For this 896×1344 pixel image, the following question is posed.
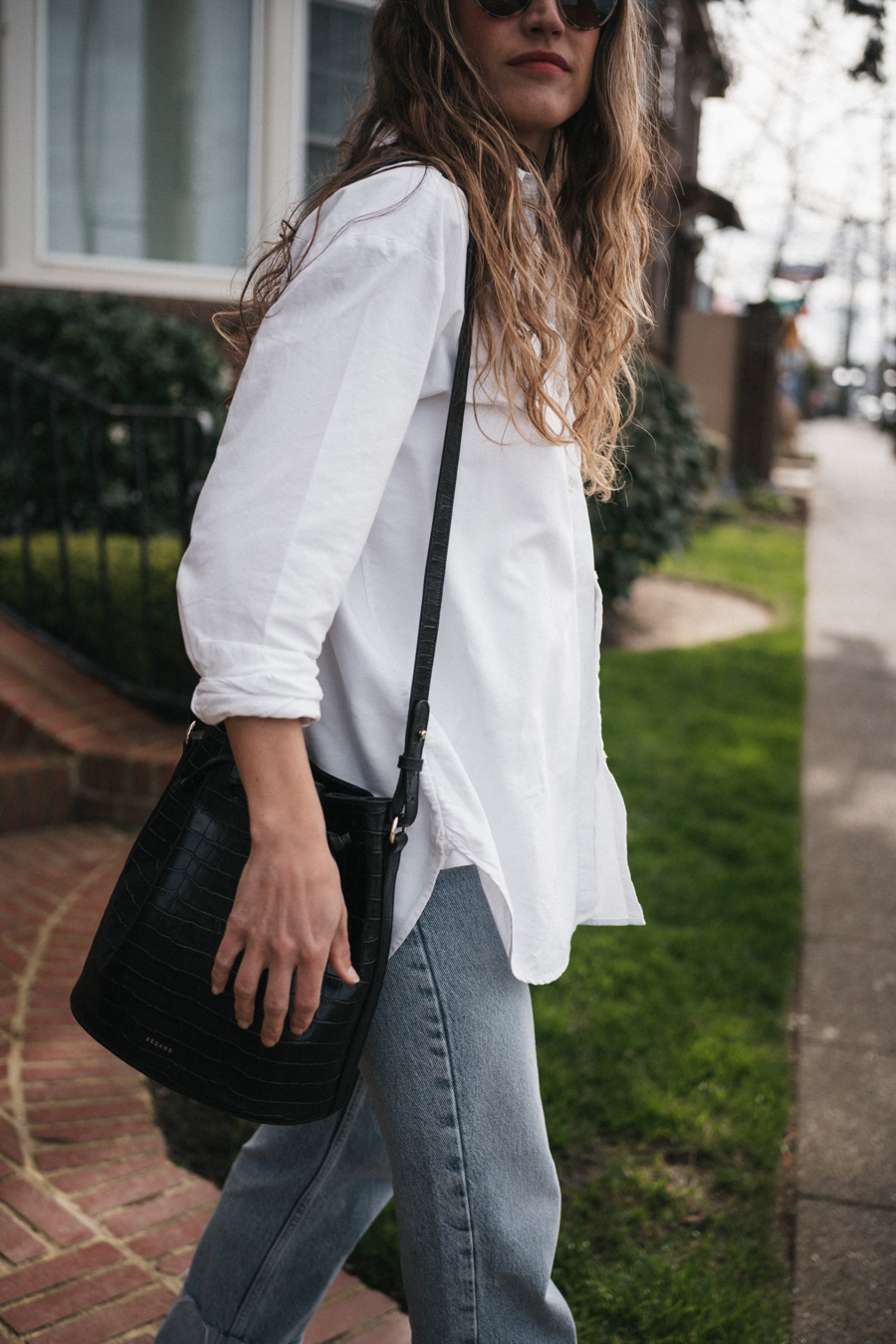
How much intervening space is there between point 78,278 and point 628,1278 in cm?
588

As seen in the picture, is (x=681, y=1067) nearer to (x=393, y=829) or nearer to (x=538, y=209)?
(x=393, y=829)

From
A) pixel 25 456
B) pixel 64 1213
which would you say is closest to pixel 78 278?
pixel 25 456

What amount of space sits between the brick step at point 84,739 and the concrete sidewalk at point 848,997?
2267mm

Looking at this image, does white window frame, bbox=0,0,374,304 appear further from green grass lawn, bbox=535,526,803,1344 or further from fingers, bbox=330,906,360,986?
fingers, bbox=330,906,360,986

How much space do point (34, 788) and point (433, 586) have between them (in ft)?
10.6

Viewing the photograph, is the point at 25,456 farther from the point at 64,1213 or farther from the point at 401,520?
→ the point at 401,520

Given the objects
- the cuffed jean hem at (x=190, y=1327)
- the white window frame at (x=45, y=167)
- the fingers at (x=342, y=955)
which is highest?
the white window frame at (x=45, y=167)

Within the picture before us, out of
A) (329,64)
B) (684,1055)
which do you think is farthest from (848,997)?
(329,64)

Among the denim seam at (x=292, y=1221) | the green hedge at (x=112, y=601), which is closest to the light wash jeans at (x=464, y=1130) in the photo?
the denim seam at (x=292, y=1221)

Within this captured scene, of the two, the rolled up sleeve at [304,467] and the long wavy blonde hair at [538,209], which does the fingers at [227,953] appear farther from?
the long wavy blonde hair at [538,209]

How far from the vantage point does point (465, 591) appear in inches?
48.4

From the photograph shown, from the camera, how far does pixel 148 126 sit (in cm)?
670

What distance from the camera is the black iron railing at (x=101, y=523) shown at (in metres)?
4.45

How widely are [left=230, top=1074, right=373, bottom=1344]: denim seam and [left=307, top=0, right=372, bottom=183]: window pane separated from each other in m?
6.53
